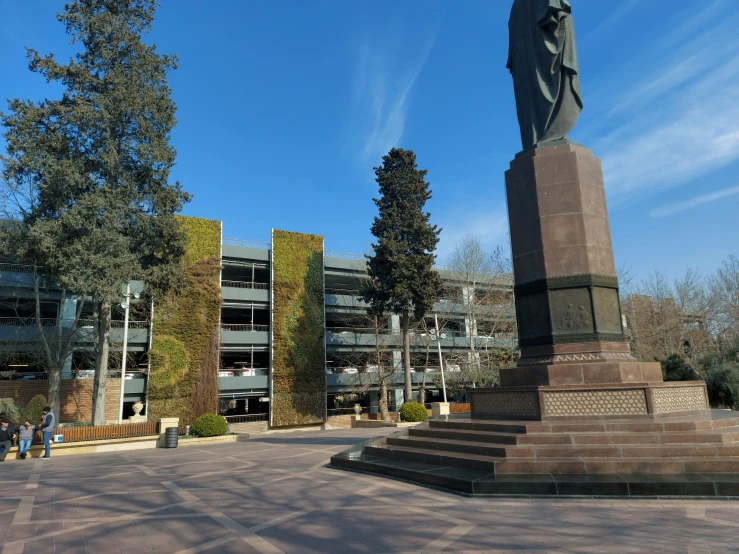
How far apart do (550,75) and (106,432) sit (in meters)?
19.8

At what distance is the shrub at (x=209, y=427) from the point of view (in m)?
21.0

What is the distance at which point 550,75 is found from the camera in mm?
11555

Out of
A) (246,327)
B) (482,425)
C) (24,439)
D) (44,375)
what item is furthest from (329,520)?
(246,327)

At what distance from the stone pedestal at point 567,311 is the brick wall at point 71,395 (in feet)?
82.3

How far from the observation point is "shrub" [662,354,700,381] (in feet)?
67.5

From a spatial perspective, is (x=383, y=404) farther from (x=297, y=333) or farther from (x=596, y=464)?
(x=596, y=464)

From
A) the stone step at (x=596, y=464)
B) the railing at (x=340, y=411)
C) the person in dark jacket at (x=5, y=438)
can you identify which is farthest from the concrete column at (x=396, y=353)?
Result: the stone step at (x=596, y=464)

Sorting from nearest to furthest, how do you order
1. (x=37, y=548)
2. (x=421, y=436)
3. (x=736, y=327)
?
1. (x=37, y=548)
2. (x=421, y=436)
3. (x=736, y=327)

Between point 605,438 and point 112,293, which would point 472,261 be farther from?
point 605,438

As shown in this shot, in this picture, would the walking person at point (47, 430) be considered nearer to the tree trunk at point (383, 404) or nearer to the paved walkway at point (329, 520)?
the paved walkway at point (329, 520)

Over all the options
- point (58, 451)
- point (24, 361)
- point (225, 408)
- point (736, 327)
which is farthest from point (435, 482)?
point (225, 408)

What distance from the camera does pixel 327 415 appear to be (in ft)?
120

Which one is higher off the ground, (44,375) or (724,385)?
(44,375)

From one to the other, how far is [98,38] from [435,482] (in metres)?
24.0
